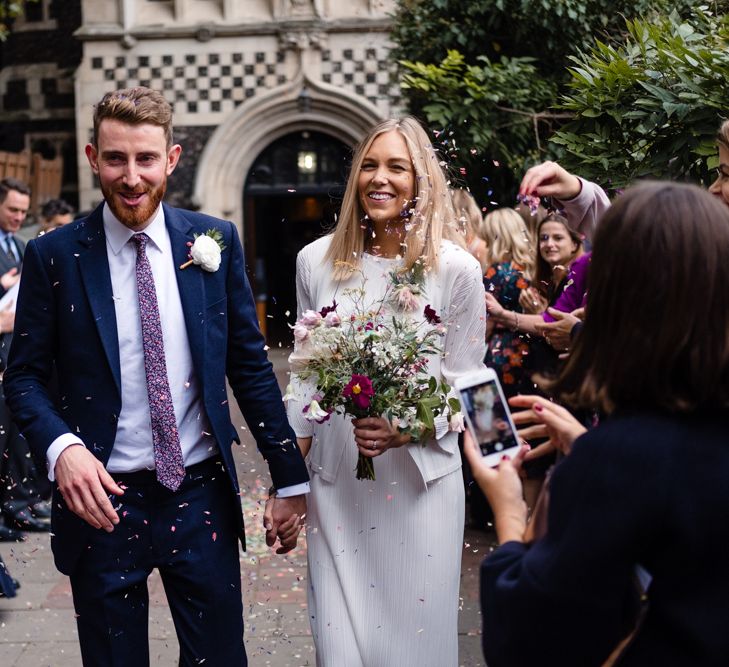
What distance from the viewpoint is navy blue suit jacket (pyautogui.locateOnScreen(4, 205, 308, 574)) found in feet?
9.91

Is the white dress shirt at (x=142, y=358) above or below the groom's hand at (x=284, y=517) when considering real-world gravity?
above

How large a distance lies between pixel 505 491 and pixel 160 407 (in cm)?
129

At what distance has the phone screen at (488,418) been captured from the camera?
7.13 feet

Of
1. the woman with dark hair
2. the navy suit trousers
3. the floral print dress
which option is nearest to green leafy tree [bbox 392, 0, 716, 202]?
the floral print dress

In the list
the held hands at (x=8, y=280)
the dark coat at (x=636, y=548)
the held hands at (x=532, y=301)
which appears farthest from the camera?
the held hands at (x=8, y=280)

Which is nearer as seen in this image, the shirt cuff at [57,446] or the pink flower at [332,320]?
the shirt cuff at [57,446]

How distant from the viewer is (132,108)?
308 centimetres

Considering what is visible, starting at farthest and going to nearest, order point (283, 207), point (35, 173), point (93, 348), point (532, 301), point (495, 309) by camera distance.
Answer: point (283, 207) → point (35, 173) → point (532, 301) → point (495, 309) → point (93, 348)

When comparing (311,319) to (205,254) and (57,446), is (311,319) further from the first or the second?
(57,446)

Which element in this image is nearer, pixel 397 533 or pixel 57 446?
pixel 57 446

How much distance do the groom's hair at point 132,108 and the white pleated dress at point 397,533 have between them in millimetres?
779

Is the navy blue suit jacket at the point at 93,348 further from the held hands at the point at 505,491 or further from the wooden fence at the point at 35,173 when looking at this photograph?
the wooden fence at the point at 35,173

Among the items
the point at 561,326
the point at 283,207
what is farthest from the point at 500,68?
the point at 283,207

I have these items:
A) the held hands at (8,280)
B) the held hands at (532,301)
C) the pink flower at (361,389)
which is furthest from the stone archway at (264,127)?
the pink flower at (361,389)
